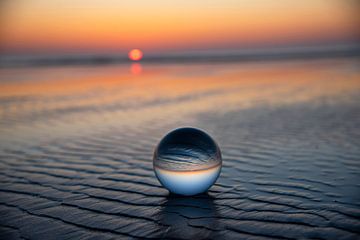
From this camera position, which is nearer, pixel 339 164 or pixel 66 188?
pixel 66 188

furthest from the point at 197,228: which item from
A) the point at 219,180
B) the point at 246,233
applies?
the point at 219,180

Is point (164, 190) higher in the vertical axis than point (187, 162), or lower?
lower

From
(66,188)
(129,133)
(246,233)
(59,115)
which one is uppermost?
(59,115)

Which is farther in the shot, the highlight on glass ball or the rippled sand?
the highlight on glass ball

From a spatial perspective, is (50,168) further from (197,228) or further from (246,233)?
(246,233)

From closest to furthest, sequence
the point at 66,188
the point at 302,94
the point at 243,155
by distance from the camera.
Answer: the point at 66,188 → the point at 243,155 → the point at 302,94
